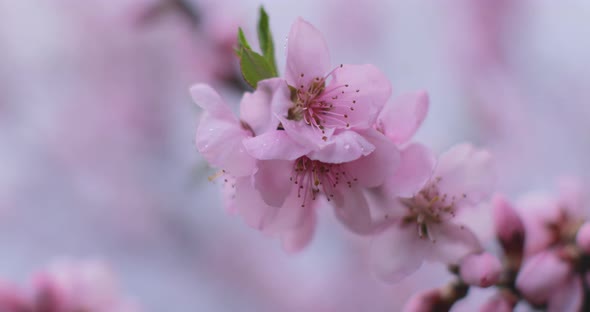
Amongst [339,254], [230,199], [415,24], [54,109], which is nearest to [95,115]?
[54,109]

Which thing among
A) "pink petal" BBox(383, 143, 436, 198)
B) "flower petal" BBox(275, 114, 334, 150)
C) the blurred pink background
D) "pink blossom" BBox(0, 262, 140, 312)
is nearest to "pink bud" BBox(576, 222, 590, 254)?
"pink petal" BBox(383, 143, 436, 198)

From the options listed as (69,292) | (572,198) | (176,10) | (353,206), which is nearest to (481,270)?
(353,206)

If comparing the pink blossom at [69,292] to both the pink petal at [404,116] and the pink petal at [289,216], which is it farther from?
the pink petal at [404,116]

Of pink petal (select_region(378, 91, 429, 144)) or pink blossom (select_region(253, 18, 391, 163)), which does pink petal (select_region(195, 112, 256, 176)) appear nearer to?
pink blossom (select_region(253, 18, 391, 163))

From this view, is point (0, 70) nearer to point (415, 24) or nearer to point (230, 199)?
point (415, 24)

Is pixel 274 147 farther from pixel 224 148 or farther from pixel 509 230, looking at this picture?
pixel 509 230

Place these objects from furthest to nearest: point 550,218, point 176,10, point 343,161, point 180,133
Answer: point 180,133
point 176,10
point 550,218
point 343,161

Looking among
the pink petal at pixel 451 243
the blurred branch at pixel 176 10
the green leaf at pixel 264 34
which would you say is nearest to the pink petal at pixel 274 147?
the green leaf at pixel 264 34
